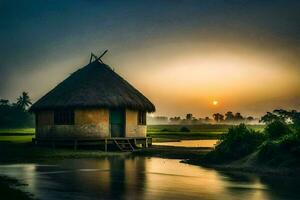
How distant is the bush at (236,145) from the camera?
1099 inches

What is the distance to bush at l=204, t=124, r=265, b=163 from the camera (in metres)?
27.9

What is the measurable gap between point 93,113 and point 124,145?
3.57 metres

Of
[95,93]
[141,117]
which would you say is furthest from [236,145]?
[141,117]

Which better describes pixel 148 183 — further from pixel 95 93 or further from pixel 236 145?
pixel 95 93

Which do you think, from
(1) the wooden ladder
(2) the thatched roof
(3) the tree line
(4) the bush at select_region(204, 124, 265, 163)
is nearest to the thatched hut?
(2) the thatched roof

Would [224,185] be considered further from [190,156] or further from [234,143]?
[190,156]

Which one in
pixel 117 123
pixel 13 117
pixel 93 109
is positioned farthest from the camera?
pixel 13 117

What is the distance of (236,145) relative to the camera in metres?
28.4

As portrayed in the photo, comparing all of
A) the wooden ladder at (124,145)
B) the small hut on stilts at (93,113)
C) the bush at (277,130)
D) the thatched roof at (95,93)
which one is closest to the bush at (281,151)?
the bush at (277,130)

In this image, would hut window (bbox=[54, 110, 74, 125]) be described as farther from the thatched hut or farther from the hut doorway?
the hut doorway

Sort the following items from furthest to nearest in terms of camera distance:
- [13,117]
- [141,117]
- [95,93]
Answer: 1. [13,117]
2. [141,117]
3. [95,93]

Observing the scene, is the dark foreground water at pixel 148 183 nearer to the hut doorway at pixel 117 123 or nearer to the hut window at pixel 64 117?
the hut window at pixel 64 117

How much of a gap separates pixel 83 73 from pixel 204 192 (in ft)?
98.1

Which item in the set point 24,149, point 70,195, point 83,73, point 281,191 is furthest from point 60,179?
point 83,73
